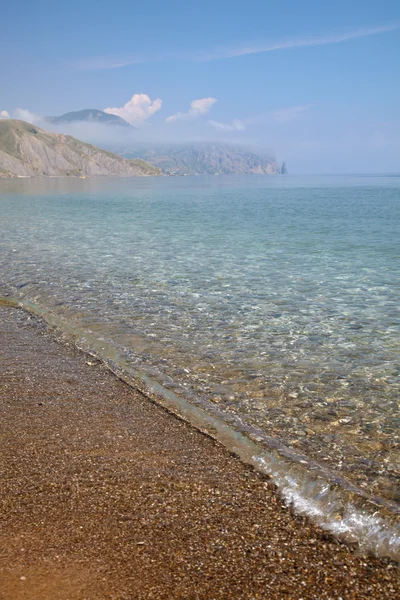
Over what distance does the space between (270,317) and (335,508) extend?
877 centimetres

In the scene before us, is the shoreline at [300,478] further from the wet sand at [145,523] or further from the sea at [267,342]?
the wet sand at [145,523]

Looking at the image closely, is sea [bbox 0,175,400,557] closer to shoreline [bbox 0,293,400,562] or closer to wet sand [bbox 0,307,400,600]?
shoreline [bbox 0,293,400,562]

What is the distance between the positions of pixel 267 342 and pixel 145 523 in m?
7.46

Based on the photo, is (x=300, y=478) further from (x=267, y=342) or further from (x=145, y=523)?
(x=267, y=342)

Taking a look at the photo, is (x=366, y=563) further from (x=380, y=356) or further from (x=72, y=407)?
(x=380, y=356)

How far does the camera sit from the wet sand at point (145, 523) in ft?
14.3

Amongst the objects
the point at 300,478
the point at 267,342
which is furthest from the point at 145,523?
the point at 267,342

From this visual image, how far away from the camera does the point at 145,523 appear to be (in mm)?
5168

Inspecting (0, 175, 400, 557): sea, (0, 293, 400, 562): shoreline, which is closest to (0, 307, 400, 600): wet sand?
(0, 293, 400, 562): shoreline

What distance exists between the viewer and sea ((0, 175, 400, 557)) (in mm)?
6695

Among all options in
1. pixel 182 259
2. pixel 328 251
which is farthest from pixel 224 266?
pixel 328 251

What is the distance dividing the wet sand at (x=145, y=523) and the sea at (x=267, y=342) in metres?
0.56

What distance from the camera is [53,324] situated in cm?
1351

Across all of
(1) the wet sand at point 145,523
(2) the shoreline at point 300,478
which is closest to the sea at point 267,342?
(2) the shoreline at point 300,478
